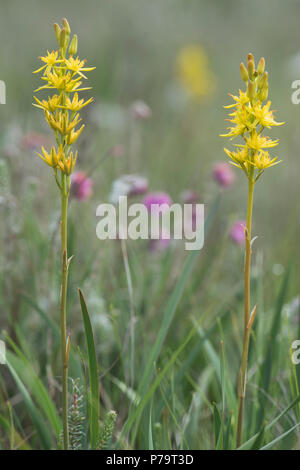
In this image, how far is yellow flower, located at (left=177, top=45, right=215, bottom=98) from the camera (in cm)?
449

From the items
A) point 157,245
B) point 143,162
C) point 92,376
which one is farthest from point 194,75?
point 92,376

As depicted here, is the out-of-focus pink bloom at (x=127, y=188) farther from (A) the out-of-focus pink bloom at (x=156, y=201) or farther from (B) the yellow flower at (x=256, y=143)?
(B) the yellow flower at (x=256, y=143)

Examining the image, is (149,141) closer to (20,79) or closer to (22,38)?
(20,79)

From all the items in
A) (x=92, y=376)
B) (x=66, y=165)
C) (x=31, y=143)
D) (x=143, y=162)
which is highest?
(x=143, y=162)

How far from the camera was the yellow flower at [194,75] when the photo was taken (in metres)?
4.49

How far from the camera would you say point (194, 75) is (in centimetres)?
452

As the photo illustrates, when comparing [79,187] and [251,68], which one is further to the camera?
[79,187]

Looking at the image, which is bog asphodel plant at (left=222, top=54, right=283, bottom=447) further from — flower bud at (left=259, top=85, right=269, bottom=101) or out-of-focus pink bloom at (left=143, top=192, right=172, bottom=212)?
out-of-focus pink bloom at (left=143, top=192, right=172, bottom=212)

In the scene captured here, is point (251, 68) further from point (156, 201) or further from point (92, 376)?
point (156, 201)

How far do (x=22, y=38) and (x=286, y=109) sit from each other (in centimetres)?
313

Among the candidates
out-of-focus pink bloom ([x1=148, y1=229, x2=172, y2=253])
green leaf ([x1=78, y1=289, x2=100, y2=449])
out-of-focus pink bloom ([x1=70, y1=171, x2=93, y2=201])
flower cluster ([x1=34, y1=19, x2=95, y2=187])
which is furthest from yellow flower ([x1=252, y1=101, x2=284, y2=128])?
out-of-focus pink bloom ([x1=148, y1=229, x2=172, y2=253])

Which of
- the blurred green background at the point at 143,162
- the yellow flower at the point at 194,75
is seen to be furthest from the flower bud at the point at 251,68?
the yellow flower at the point at 194,75

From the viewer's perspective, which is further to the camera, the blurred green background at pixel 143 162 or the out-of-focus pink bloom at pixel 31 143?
the out-of-focus pink bloom at pixel 31 143

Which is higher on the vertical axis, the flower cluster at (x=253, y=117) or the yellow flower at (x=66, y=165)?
the flower cluster at (x=253, y=117)
